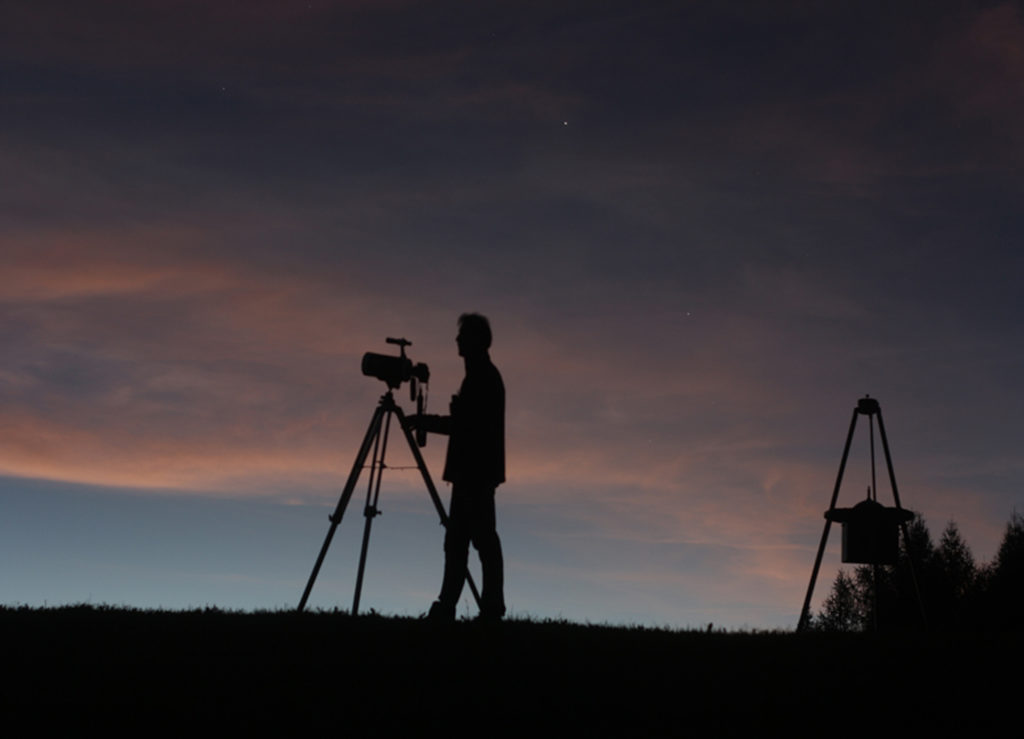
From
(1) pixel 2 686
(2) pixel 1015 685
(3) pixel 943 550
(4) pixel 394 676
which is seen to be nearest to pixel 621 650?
(4) pixel 394 676

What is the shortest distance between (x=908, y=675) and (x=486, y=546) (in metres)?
4.61

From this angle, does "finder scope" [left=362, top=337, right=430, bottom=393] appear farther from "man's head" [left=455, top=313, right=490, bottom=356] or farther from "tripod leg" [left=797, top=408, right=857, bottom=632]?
"tripod leg" [left=797, top=408, right=857, bottom=632]

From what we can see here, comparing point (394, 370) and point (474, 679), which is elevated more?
point (394, 370)

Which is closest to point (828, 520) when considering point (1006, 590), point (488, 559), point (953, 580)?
point (488, 559)

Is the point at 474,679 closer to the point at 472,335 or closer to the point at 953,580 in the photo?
the point at 472,335

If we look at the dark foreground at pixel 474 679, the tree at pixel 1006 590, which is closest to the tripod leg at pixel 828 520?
the dark foreground at pixel 474 679

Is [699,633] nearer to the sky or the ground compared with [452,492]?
nearer to the ground

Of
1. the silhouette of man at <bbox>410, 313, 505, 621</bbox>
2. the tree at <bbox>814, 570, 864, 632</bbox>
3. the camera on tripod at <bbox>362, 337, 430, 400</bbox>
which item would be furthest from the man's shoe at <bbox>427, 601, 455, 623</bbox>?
the tree at <bbox>814, 570, 864, 632</bbox>

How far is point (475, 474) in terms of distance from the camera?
471 inches

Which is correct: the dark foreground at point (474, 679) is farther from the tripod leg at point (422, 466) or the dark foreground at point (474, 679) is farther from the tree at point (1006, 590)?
the tree at point (1006, 590)

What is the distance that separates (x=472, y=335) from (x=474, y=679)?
448 centimetres

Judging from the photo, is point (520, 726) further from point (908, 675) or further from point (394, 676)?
point (908, 675)

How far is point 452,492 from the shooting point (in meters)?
12.2

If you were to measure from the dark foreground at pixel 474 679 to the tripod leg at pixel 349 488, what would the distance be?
109cm
